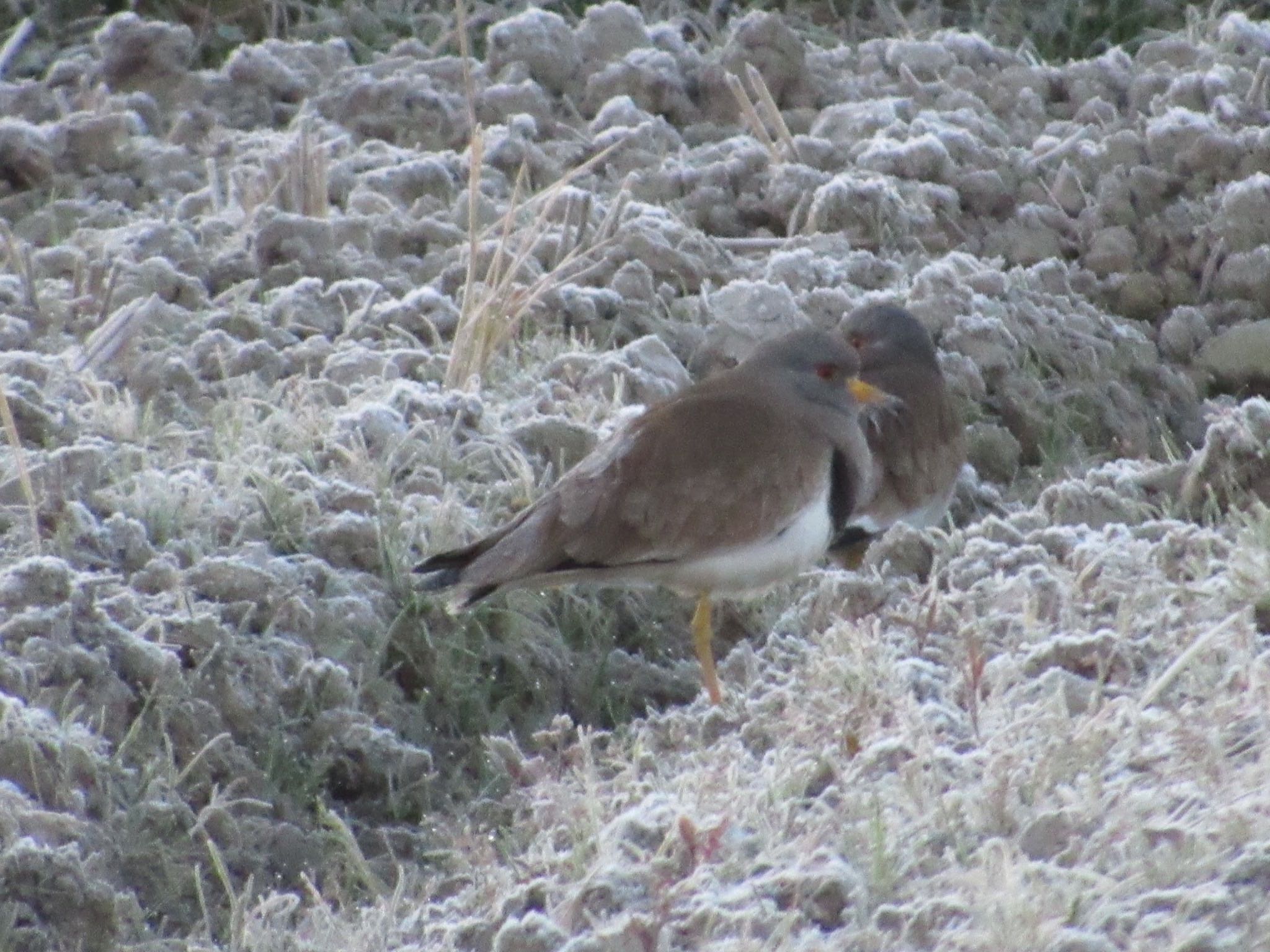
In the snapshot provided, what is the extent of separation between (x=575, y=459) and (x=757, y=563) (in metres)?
0.78

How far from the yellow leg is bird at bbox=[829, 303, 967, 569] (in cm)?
53

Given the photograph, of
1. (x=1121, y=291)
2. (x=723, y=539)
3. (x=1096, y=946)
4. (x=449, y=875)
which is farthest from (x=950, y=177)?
(x=1096, y=946)

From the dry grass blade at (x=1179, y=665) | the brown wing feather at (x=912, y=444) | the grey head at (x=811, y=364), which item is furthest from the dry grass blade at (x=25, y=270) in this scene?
the dry grass blade at (x=1179, y=665)

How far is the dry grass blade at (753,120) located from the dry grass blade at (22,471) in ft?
9.18

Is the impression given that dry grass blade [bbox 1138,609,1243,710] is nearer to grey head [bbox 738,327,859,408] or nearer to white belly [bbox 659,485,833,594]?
white belly [bbox 659,485,833,594]

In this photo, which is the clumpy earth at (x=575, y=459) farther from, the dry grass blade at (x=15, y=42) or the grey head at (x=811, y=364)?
the grey head at (x=811, y=364)

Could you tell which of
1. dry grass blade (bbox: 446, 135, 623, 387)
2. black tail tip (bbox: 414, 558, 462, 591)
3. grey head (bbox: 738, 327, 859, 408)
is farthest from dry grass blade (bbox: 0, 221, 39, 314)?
grey head (bbox: 738, 327, 859, 408)

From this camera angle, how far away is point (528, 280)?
601 centimetres

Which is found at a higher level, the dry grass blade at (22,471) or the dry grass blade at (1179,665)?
the dry grass blade at (1179,665)

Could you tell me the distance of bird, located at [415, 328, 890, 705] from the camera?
452cm

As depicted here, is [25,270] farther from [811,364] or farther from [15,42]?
[811,364]

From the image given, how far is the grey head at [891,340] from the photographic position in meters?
5.51

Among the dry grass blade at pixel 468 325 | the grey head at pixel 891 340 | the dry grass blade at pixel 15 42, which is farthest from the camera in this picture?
the dry grass blade at pixel 15 42

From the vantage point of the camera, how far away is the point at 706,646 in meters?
4.62
